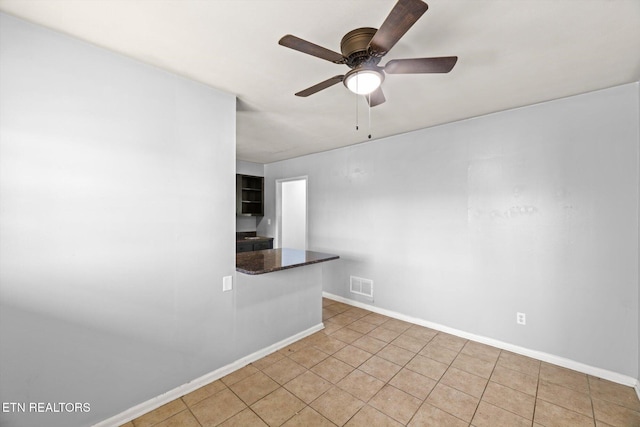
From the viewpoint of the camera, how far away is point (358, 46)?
4.92ft

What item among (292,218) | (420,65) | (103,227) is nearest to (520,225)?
(420,65)

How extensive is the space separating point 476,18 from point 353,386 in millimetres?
2685

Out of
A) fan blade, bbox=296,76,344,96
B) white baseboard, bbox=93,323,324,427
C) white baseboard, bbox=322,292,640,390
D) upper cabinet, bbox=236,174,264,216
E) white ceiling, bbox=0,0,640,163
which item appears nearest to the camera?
white ceiling, bbox=0,0,640,163

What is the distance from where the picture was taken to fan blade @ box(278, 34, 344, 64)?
127cm

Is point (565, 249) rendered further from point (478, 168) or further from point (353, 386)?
point (353, 386)

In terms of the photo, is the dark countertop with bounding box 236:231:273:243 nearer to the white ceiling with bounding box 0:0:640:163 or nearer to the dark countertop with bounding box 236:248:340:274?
the dark countertop with bounding box 236:248:340:274

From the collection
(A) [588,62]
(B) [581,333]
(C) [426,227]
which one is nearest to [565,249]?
(B) [581,333]

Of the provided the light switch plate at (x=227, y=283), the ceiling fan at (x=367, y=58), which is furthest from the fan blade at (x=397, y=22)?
the light switch plate at (x=227, y=283)

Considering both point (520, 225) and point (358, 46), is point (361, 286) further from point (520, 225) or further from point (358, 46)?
point (358, 46)

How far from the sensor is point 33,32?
1533 mm

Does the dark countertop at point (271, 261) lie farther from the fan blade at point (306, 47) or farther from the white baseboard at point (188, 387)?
the fan blade at point (306, 47)

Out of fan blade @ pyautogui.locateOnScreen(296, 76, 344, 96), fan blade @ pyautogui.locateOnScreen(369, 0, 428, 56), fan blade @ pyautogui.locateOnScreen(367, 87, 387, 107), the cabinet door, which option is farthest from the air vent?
fan blade @ pyautogui.locateOnScreen(369, 0, 428, 56)

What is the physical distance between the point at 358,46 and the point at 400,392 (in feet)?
8.20

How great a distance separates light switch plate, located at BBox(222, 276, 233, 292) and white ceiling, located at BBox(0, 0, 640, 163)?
165cm
